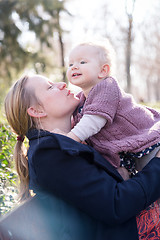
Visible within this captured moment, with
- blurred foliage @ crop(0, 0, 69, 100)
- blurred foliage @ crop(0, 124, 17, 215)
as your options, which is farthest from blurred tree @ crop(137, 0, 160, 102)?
blurred foliage @ crop(0, 124, 17, 215)

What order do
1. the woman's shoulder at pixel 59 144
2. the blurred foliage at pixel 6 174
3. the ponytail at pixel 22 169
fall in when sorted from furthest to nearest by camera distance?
1. the blurred foliage at pixel 6 174
2. the ponytail at pixel 22 169
3. the woman's shoulder at pixel 59 144

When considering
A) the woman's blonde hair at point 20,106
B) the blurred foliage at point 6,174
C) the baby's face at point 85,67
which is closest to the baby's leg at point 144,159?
the baby's face at point 85,67

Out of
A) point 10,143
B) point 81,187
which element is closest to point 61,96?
point 81,187

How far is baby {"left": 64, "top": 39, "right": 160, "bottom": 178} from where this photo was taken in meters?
1.80

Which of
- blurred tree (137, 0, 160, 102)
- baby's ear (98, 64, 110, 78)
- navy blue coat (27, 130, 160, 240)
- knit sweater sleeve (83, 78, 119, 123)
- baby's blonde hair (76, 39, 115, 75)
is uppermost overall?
baby's blonde hair (76, 39, 115, 75)

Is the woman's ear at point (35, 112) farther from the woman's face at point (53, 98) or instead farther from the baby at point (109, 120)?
the baby at point (109, 120)

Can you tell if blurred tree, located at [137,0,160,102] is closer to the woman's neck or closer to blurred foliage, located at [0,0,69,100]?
blurred foliage, located at [0,0,69,100]

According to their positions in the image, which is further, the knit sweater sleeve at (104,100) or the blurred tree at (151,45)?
the blurred tree at (151,45)

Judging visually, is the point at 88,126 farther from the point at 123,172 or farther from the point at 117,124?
the point at 123,172

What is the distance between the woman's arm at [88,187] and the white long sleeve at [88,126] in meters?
0.24

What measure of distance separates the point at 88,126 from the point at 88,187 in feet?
1.41

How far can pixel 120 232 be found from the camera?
1.59 meters

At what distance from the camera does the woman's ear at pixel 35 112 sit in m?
1.88

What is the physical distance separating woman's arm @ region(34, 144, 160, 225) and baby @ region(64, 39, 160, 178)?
0.85ft
